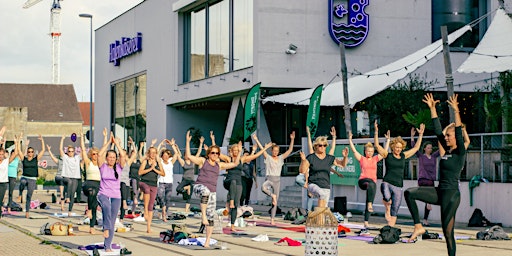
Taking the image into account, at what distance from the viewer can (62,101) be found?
12331 cm

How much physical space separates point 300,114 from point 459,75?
289 inches

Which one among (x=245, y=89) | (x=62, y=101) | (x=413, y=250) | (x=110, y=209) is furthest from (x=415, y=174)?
(x=62, y=101)

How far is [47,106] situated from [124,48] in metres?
69.8

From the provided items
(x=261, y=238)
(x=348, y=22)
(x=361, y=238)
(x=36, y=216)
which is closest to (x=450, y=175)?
(x=261, y=238)

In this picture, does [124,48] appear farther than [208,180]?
Yes

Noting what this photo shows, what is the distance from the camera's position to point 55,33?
182750 millimetres

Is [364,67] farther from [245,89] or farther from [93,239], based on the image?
[93,239]

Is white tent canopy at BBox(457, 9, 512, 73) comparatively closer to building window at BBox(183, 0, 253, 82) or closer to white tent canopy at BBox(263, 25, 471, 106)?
white tent canopy at BBox(263, 25, 471, 106)

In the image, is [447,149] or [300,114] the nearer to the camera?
[447,149]

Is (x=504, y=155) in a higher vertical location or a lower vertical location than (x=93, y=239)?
higher

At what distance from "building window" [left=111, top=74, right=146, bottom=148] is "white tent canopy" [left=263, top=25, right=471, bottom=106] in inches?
761

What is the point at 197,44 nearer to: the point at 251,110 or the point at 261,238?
the point at 251,110

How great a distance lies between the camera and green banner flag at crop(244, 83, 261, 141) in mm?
34594

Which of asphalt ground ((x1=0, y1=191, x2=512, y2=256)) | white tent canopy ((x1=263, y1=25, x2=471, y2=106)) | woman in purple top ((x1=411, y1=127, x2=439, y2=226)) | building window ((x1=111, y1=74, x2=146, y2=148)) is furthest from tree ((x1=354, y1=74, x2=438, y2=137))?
building window ((x1=111, y1=74, x2=146, y2=148))
